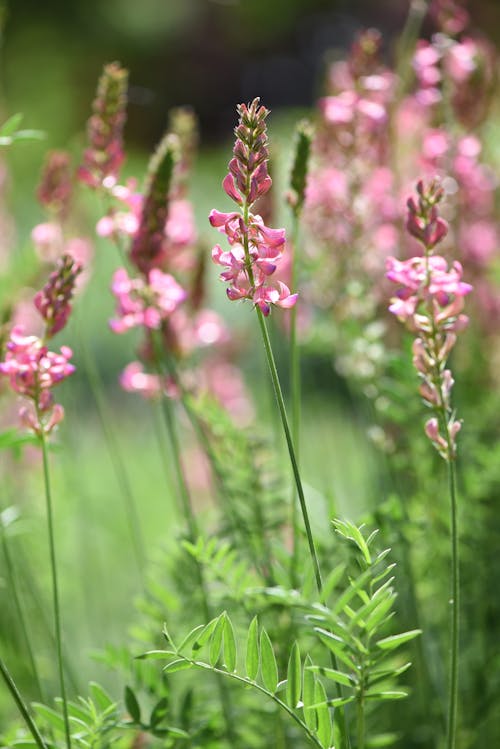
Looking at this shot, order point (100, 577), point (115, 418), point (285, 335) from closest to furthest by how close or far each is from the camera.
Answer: point (285, 335) < point (100, 577) < point (115, 418)

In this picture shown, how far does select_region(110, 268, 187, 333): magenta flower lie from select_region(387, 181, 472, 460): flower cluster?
241mm

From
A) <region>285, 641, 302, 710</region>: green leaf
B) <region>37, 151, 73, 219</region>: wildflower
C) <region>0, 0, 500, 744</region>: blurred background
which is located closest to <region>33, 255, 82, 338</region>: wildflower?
<region>285, 641, 302, 710</region>: green leaf

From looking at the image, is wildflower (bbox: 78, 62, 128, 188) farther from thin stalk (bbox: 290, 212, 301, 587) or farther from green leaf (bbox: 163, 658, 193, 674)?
green leaf (bbox: 163, 658, 193, 674)

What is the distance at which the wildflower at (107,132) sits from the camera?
0.70m

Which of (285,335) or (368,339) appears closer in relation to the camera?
(368,339)

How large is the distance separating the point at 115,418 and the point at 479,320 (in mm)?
1939

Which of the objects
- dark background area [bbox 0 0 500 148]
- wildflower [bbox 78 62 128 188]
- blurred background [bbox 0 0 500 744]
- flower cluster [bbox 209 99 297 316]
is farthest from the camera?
dark background area [bbox 0 0 500 148]

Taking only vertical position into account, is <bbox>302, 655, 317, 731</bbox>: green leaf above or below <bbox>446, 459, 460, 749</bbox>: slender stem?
below

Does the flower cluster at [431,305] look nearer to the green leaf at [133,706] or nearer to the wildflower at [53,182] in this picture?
the green leaf at [133,706]

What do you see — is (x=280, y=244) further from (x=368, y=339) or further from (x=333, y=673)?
(x=368, y=339)

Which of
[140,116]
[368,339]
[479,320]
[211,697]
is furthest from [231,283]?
[140,116]

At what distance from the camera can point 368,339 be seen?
794 millimetres

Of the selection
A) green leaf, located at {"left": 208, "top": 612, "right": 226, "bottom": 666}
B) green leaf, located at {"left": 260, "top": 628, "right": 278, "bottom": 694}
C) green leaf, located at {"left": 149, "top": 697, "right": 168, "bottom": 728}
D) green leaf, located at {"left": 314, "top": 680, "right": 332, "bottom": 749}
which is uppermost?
green leaf, located at {"left": 208, "top": 612, "right": 226, "bottom": 666}

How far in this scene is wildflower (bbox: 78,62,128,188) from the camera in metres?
0.70
